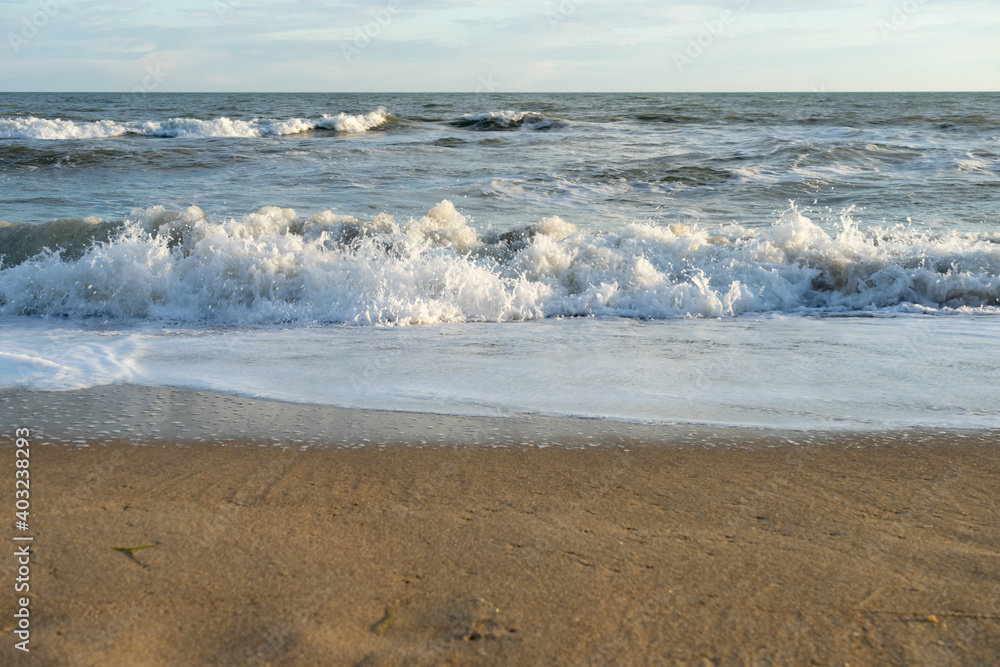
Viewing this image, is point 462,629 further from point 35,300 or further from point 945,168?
point 945,168

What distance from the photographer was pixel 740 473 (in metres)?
2.83

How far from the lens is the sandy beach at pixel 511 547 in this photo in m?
1.77

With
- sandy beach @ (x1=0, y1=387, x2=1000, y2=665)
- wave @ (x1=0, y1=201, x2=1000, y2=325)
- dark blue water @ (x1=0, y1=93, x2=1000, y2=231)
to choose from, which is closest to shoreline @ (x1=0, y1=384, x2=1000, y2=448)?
sandy beach @ (x1=0, y1=387, x2=1000, y2=665)

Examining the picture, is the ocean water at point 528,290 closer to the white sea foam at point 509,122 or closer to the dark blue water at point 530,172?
the dark blue water at point 530,172

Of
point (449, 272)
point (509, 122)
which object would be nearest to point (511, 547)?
point (449, 272)

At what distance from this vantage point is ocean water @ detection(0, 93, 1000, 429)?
13.1 feet

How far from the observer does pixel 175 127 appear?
24.9 metres

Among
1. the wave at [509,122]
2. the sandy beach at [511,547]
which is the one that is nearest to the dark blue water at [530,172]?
the wave at [509,122]

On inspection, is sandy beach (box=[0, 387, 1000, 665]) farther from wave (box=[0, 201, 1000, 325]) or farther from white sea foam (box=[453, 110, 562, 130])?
white sea foam (box=[453, 110, 562, 130])

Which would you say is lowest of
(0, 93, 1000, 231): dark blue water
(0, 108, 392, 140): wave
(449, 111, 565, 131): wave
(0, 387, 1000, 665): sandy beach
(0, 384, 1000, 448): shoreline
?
(0, 384, 1000, 448): shoreline

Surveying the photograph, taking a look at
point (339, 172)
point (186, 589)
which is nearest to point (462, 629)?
point (186, 589)

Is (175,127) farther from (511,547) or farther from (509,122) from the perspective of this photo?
(511,547)

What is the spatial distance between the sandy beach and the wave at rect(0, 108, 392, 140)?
22710mm

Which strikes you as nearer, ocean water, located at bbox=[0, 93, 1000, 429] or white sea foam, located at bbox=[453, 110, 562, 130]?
ocean water, located at bbox=[0, 93, 1000, 429]
